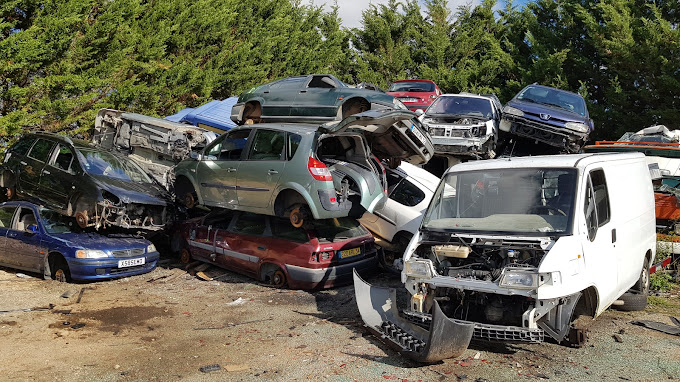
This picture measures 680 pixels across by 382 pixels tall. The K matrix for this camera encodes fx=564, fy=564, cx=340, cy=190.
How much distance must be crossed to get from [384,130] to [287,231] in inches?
86.4

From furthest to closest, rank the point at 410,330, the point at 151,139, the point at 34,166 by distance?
the point at 151,139 < the point at 34,166 < the point at 410,330

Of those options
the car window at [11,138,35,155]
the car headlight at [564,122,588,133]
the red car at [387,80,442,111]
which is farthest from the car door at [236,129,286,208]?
the red car at [387,80,442,111]

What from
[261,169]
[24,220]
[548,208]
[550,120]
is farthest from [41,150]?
[550,120]

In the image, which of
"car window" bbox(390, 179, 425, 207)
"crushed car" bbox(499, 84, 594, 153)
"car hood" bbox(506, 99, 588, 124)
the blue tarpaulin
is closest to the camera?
"car window" bbox(390, 179, 425, 207)

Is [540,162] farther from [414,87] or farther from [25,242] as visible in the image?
[414,87]

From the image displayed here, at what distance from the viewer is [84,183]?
962cm

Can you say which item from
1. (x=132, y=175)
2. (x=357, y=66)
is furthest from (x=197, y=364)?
(x=357, y=66)

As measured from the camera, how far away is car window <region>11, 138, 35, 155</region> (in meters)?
10.9

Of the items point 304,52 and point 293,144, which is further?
point 304,52

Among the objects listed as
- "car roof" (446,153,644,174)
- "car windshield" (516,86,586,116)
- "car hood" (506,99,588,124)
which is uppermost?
"car windshield" (516,86,586,116)

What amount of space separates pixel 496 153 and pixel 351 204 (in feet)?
20.4

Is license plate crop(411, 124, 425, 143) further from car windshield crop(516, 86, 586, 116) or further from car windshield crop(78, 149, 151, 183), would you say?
car windshield crop(78, 149, 151, 183)

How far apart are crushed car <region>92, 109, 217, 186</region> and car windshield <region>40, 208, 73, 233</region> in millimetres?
2101

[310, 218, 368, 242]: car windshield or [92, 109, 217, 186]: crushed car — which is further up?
[92, 109, 217, 186]: crushed car
